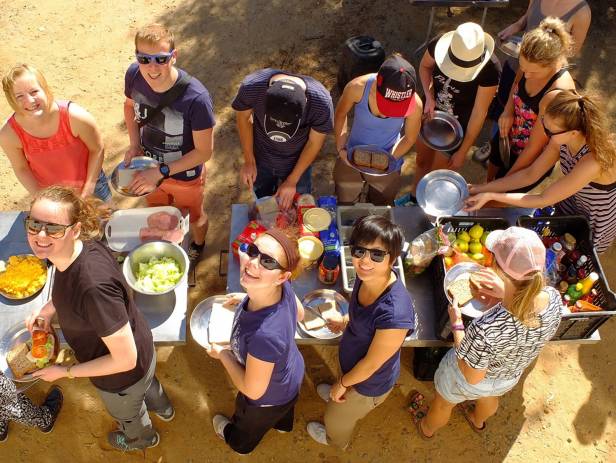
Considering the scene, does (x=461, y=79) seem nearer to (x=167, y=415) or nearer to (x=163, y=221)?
(x=163, y=221)

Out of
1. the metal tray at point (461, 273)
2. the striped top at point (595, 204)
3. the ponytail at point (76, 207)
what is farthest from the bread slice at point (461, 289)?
the ponytail at point (76, 207)

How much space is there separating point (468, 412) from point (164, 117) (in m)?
3.58

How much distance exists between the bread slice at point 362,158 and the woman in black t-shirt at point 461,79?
0.91 m

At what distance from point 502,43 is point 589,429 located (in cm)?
400

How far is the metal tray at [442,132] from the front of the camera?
4929mm

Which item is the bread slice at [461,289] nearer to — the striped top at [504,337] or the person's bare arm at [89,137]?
the striped top at [504,337]

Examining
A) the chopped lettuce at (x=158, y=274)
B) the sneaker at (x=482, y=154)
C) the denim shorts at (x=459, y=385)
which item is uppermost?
the chopped lettuce at (x=158, y=274)

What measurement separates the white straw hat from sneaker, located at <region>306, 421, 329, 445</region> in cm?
322

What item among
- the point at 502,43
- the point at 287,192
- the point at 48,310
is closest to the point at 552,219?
the point at 287,192

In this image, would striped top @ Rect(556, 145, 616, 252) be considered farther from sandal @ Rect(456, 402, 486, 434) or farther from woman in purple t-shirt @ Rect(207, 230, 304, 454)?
woman in purple t-shirt @ Rect(207, 230, 304, 454)

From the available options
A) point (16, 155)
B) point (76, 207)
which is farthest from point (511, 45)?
point (16, 155)

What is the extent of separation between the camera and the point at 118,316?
8.98 ft

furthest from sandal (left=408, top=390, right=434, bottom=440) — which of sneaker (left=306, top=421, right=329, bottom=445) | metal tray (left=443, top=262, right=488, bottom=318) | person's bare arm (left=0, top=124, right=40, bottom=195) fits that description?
person's bare arm (left=0, top=124, right=40, bottom=195)

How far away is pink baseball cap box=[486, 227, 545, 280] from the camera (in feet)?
8.95
